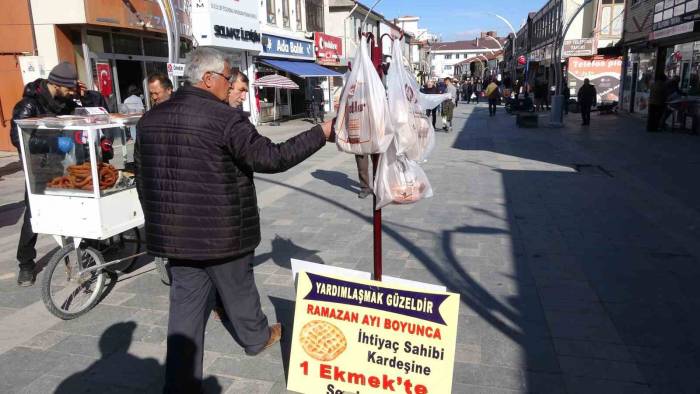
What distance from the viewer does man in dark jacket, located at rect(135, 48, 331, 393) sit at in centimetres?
246

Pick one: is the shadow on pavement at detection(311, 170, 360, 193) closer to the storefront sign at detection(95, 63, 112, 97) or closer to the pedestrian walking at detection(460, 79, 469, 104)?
the storefront sign at detection(95, 63, 112, 97)

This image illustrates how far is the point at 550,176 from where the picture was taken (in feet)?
30.4

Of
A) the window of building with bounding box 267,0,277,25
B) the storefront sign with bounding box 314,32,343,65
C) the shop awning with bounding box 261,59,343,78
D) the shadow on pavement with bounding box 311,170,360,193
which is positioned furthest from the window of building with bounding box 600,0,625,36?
the shadow on pavement with bounding box 311,170,360,193

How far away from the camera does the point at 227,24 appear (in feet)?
63.2

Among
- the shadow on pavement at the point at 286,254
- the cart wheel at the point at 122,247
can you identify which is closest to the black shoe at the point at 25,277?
the cart wheel at the point at 122,247

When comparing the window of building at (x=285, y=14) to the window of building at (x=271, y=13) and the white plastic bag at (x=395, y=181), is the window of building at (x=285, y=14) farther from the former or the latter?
the white plastic bag at (x=395, y=181)

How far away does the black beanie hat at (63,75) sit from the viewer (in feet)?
14.1

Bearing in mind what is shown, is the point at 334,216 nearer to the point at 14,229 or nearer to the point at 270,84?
the point at 14,229

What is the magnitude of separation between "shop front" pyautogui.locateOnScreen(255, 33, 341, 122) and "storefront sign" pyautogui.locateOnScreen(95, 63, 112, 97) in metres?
8.36

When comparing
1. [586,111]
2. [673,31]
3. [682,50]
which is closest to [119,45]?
[586,111]

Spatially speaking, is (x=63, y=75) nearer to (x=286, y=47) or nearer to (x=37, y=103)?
(x=37, y=103)

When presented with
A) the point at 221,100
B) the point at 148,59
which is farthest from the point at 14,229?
the point at 148,59

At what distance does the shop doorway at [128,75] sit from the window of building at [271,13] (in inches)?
357

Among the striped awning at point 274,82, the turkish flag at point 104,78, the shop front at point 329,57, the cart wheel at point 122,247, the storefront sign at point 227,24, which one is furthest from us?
the shop front at point 329,57
